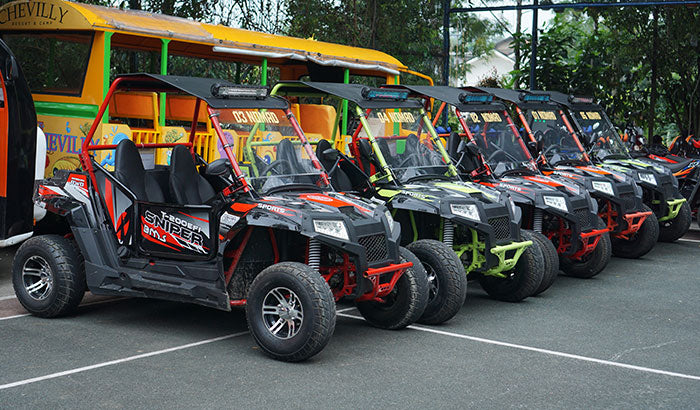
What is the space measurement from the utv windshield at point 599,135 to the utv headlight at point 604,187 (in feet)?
6.37

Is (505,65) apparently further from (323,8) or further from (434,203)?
(434,203)

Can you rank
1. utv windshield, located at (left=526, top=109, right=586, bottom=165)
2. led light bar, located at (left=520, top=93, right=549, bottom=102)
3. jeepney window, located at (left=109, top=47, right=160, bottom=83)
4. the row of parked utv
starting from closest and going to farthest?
Result: the row of parked utv → led light bar, located at (left=520, top=93, right=549, bottom=102) → utv windshield, located at (left=526, top=109, right=586, bottom=165) → jeepney window, located at (left=109, top=47, right=160, bottom=83)

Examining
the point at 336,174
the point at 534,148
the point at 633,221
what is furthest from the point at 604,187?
the point at 336,174

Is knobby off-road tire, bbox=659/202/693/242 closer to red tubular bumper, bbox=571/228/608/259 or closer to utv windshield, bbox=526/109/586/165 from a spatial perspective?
utv windshield, bbox=526/109/586/165

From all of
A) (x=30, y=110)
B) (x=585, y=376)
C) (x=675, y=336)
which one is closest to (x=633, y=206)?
(x=675, y=336)

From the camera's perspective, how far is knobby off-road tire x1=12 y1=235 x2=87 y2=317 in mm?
7422

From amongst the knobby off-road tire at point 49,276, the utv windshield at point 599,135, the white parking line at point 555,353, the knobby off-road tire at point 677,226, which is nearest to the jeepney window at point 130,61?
the knobby off-road tire at point 49,276

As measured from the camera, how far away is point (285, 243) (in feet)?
22.9

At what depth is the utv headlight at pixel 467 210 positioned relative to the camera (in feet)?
26.2

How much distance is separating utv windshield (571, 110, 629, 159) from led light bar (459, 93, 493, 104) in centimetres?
283

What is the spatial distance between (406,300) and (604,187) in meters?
4.44

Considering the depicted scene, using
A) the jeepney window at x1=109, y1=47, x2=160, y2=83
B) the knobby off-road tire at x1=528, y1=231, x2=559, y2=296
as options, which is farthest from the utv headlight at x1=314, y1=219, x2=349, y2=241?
the jeepney window at x1=109, y1=47, x2=160, y2=83

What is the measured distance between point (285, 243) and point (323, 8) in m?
13.0

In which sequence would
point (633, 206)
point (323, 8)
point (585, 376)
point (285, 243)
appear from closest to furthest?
point (585, 376)
point (285, 243)
point (633, 206)
point (323, 8)
